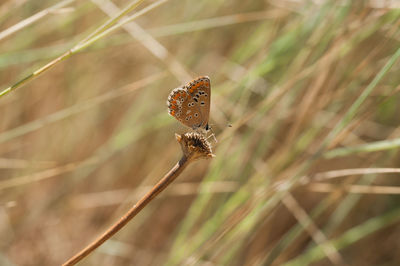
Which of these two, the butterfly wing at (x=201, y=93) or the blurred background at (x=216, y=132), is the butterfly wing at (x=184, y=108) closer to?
the butterfly wing at (x=201, y=93)

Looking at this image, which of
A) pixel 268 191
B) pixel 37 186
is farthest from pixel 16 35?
pixel 268 191

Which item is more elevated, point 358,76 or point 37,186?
point 37,186

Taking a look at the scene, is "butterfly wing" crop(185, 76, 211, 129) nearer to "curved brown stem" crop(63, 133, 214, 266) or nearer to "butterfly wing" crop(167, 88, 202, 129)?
"butterfly wing" crop(167, 88, 202, 129)

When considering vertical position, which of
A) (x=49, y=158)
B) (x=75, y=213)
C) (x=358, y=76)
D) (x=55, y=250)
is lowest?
(x=358, y=76)

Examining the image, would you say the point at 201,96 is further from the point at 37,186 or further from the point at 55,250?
the point at 37,186

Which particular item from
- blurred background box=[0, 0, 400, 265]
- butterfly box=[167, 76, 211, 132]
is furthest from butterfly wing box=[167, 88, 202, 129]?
blurred background box=[0, 0, 400, 265]

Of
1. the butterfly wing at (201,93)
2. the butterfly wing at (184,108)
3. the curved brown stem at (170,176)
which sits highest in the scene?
the butterfly wing at (184,108)

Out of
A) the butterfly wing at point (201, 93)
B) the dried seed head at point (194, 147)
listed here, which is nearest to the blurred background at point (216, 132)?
the butterfly wing at point (201, 93)
